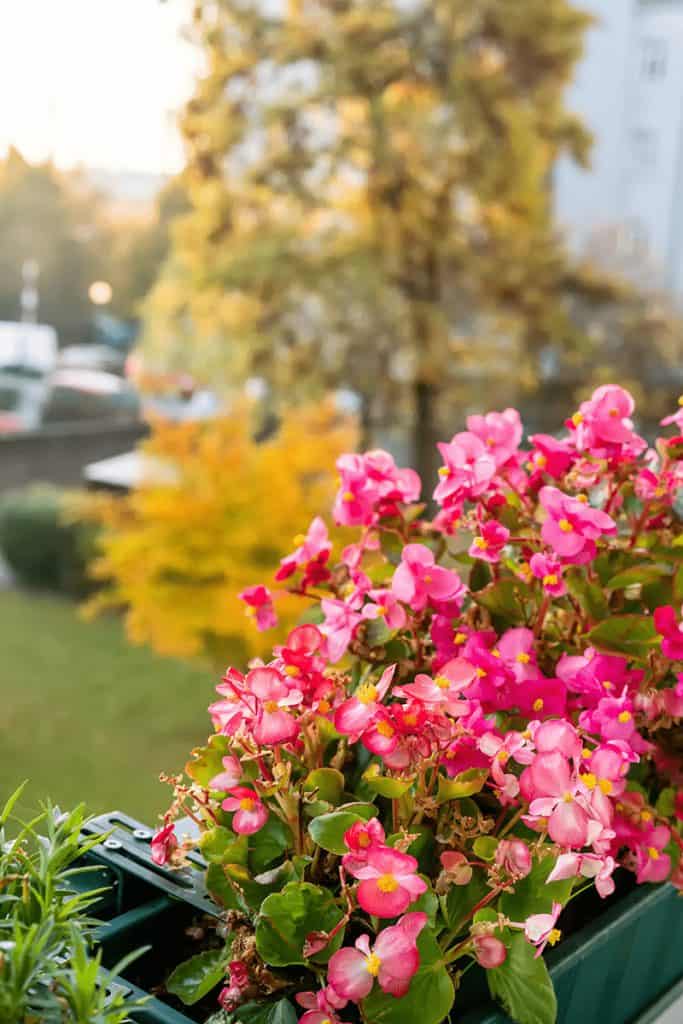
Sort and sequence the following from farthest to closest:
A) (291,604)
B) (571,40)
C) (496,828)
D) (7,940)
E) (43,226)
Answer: (43,226) < (571,40) < (291,604) < (496,828) < (7,940)

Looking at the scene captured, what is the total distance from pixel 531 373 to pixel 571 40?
1.34 meters

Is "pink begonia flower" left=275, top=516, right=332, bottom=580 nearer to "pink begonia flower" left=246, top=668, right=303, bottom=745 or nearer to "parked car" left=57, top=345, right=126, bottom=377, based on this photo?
"pink begonia flower" left=246, top=668, right=303, bottom=745

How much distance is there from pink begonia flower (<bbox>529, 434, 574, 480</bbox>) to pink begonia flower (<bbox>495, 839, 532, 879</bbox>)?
247mm

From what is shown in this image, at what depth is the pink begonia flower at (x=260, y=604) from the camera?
2.04ft

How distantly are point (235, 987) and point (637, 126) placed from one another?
5.81 metres

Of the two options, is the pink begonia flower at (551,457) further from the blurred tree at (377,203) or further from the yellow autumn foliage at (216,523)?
the blurred tree at (377,203)

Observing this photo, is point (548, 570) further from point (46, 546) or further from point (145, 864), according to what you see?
point (46, 546)

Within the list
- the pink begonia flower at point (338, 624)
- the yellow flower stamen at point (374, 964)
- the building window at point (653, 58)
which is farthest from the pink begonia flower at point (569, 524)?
the building window at point (653, 58)

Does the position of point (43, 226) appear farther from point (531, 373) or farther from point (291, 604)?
point (291, 604)

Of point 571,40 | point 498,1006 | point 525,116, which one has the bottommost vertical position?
point 498,1006

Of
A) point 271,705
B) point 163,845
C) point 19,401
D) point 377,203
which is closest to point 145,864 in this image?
point 163,845

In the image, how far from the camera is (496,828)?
1.81ft

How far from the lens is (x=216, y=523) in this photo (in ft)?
8.31

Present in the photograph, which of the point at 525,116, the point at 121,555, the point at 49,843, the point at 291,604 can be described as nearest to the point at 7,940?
the point at 49,843
